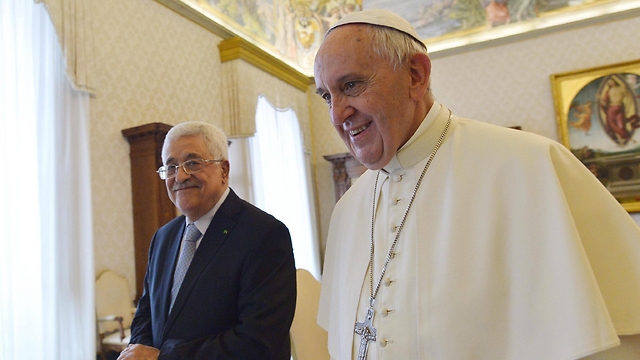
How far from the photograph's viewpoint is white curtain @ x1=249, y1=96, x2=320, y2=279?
701 centimetres

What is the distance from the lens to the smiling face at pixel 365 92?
1.28m

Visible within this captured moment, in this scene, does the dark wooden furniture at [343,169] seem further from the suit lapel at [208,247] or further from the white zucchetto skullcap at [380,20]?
the white zucchetto skullcap at [380,20]

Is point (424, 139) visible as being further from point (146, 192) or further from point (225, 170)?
point (146, 192)

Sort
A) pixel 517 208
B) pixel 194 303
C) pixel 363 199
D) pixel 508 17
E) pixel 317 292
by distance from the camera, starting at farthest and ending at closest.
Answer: pixel 508 17
pixel 317 292
pixel 194 303
pixel 363 199
pixel 517 208

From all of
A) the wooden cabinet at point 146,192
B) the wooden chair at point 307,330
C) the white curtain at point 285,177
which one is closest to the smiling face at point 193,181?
the wooden chair at point 307,330

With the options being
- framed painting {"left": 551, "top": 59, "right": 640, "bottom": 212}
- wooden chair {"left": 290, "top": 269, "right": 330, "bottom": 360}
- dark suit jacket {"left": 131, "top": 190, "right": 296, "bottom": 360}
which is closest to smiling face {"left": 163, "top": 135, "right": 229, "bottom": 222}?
dark suit jacket {"left": 131, "top": 190, "right": 296, "bottom": 360}

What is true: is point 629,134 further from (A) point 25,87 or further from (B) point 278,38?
(A) point 25,87

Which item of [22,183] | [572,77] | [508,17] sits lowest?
[22,183]

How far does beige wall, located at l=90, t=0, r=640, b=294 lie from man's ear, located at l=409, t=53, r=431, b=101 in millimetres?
3755

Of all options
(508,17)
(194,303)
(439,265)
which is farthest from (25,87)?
(508,17)

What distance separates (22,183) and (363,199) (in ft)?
10.1

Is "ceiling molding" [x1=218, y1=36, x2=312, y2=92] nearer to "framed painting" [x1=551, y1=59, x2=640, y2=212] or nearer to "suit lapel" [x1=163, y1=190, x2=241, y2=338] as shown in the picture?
"framed painting" [x1=551, y1=59, x2=640, y2=212]

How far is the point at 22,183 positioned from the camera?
3.52 m

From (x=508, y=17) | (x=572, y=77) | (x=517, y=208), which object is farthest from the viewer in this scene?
(x=508, y=17)
